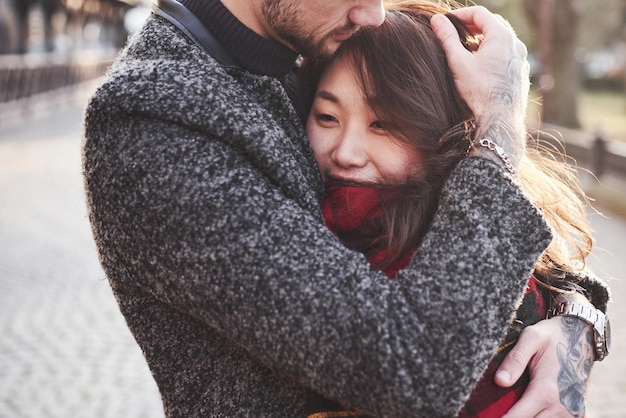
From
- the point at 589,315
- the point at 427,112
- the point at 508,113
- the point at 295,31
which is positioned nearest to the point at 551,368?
the point at 589,315

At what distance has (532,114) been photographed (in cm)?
2448

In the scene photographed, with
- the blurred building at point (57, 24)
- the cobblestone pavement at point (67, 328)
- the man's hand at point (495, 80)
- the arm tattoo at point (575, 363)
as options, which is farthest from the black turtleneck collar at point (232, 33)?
the blurred building at point (57, 24)

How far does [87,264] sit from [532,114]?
66.0ft

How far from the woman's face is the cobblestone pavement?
3.79 feet

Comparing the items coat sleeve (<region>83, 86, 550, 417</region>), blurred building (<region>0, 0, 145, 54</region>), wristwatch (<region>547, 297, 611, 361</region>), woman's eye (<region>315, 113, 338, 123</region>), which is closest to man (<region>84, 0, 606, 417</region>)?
coat sleeve (<region>83, 86, 550, 417</region>)

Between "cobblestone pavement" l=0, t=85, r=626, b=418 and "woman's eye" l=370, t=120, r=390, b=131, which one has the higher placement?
"woman's eye" l=370, t=120, r=390, b=131

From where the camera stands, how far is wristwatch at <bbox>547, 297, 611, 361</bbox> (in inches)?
72.1

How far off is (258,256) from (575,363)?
0.91m

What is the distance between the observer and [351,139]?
1.86 meters

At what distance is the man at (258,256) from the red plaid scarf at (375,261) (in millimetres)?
55

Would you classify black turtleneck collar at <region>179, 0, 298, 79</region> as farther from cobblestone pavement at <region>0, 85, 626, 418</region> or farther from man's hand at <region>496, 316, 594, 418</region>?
cobblestone pavement at <region>0, 85, 626, 418</region>

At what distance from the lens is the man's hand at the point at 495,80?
1.59 meters

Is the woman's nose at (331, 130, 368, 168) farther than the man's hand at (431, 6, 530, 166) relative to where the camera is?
Yes

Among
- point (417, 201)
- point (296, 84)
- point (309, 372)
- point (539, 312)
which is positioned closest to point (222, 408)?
point (309, 372)
